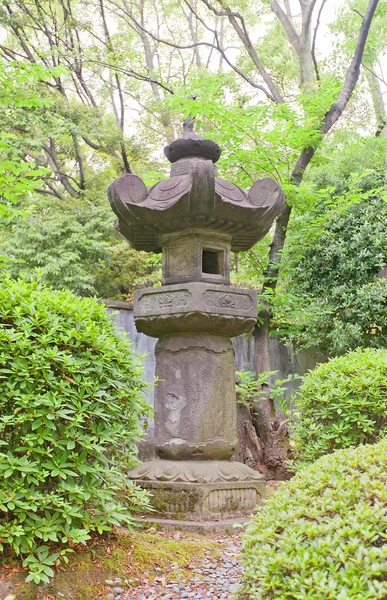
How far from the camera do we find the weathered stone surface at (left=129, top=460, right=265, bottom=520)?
4.62m

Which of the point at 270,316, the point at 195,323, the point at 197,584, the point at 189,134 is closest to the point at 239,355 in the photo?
the point at 270,316

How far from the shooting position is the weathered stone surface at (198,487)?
15.1 feet

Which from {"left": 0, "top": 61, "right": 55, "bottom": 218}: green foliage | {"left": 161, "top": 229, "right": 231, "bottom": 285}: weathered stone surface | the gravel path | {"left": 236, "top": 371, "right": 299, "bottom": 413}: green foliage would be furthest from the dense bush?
the gravel path

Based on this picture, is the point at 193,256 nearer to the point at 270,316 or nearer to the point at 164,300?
the point at 164,300

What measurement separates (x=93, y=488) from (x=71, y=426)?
0.41 metres

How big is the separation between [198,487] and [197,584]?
49.1 inches

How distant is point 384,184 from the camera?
926 cm

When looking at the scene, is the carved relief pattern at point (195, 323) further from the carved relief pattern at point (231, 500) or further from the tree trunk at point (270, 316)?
the tree trunk at point (270, 316)

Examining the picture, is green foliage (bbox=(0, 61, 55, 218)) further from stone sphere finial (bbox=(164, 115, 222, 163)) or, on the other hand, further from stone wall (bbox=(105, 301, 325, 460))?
stone wall (bbox=(105, 301, 325, 460))

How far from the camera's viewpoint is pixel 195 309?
4.81 meters

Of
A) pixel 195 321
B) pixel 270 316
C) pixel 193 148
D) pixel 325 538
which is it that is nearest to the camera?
pixel 325 538

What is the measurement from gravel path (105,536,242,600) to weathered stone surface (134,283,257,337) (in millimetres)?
1903

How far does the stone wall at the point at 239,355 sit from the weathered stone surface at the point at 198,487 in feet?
8.50

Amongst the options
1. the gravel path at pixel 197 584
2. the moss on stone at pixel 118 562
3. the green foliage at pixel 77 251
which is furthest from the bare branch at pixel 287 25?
the gravel path at pixel 197 584
